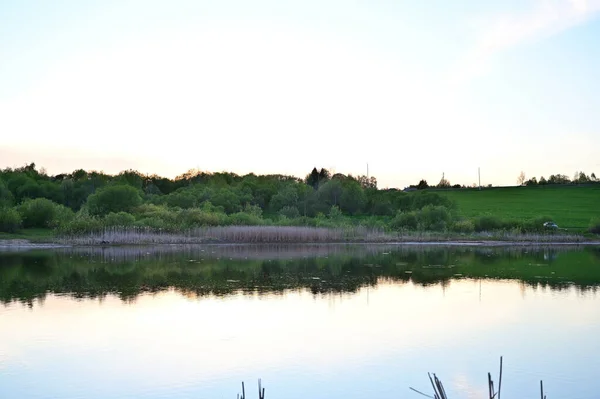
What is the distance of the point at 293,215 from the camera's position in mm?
67250

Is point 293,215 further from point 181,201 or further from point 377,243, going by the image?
point 377,243

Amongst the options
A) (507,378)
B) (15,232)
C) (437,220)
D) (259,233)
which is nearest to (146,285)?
(507,378)

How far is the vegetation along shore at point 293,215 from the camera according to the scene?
47844mm

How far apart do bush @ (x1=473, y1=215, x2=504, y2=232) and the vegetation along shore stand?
77mm

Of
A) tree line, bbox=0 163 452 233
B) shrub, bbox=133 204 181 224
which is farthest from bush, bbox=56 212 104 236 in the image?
shrub, bbox=133 204 181 224

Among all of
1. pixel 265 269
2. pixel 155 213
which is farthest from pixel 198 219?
pixel 265 269

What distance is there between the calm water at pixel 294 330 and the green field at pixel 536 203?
3761cm

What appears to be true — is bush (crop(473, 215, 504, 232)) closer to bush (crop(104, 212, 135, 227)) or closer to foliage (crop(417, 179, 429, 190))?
bush (crop(104, 212, 135, 227))

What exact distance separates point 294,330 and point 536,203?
6906 cm

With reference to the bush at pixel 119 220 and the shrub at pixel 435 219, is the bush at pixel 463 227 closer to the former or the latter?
the shrub at pixel 435 219

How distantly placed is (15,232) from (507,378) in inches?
1735

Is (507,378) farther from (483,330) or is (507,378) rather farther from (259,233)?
(259,233)

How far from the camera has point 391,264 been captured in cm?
3250

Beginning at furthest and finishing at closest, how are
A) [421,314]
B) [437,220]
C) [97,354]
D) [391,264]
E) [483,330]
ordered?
[437,220], [391,264], [421,314], [483,330], [97,354]
